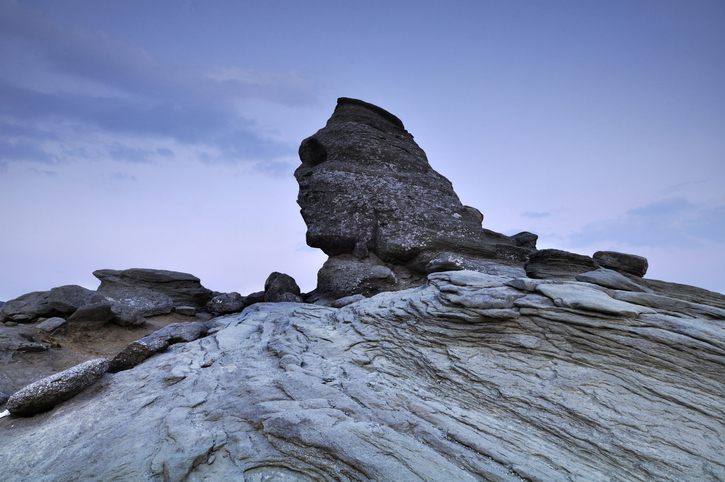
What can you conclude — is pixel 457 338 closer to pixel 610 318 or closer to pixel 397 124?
pixel 610 318

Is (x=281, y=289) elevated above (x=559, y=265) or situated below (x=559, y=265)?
below

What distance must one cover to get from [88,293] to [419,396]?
15.4m

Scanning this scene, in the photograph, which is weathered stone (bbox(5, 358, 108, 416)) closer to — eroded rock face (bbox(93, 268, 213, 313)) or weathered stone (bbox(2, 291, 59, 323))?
weathered stone (bbox(2, 291, 59, 323))

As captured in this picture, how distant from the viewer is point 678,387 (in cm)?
573

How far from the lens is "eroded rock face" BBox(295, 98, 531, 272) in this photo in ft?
56.0

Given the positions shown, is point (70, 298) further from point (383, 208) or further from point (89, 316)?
point (383, 208)

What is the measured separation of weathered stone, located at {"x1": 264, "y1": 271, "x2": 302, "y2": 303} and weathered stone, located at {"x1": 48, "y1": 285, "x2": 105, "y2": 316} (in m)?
6.92

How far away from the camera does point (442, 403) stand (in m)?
6.18

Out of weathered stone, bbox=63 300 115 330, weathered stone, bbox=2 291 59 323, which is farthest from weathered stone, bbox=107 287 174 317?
weathered stone, bbox=2 291 59 323

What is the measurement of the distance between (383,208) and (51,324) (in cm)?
1436

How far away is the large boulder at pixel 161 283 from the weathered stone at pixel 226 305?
1.29 metres

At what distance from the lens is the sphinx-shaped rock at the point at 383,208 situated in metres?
17.0

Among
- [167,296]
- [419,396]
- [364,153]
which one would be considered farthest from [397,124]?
[419,396]

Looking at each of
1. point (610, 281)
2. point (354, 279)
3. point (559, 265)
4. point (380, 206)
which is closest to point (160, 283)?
point (354, 279)
